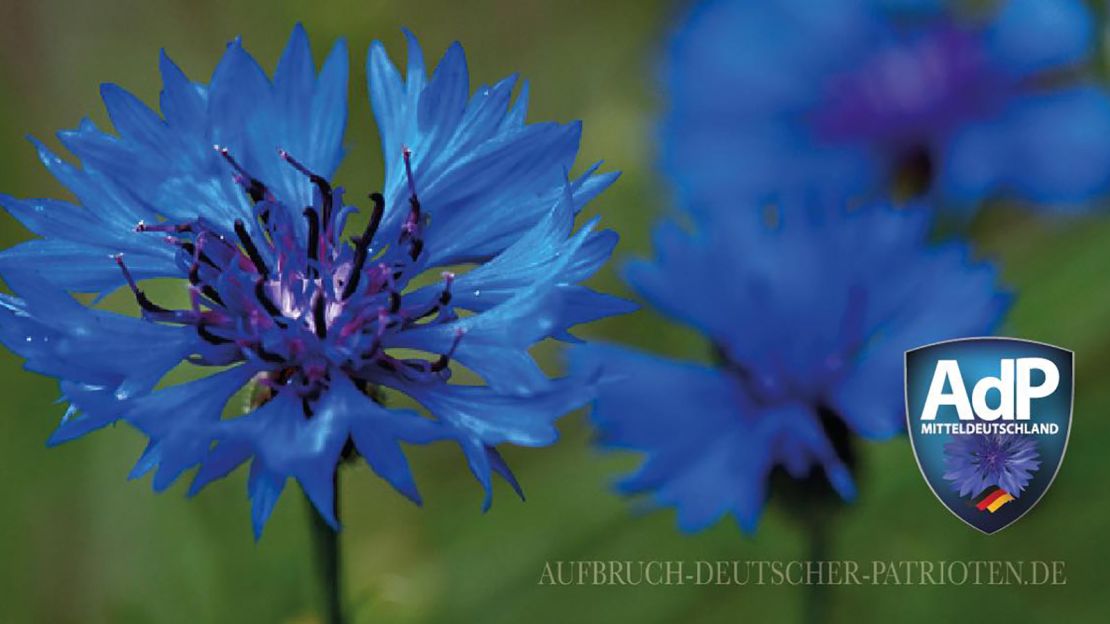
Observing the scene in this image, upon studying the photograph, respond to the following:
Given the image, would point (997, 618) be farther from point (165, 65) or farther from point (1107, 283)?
point (165, 65)

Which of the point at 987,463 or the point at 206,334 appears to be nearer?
the point at 206,334

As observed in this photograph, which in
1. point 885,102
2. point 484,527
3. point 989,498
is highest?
point 885,102

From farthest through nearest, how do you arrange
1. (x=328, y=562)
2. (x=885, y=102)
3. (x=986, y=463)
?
(x=885, y=102)
(x=986, y=463)
(x=328, y=562)

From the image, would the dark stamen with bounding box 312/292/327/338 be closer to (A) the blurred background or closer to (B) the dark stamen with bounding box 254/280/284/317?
(B) the dark stamen with bounding box 254/280/284/317

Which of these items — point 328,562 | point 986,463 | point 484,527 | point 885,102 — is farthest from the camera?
point 885,102

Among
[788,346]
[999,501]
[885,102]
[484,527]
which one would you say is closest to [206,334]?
[788,346]

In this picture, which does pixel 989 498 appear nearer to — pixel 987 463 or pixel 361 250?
pixel 987 463
